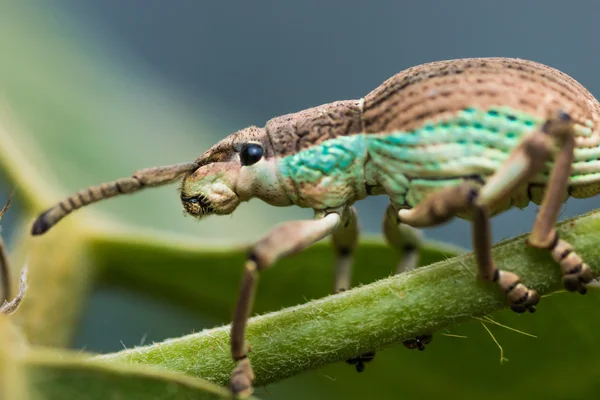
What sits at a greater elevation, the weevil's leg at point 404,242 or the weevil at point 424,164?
the weevil at point 424,164

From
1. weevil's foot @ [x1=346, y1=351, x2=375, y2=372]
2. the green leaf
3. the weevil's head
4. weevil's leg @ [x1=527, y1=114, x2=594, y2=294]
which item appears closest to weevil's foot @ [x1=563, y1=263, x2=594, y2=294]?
weevil's leg @ [x1=527, y1=114, x2=594, y2=294]

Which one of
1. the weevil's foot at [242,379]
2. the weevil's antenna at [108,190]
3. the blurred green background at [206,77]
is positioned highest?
the weevil's antenna at [108,190]

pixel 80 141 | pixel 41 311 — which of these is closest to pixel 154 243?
pixel 41 311

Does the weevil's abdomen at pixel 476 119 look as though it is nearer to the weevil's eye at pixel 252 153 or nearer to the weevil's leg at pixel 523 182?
the weevil's leg at pixel 523 182

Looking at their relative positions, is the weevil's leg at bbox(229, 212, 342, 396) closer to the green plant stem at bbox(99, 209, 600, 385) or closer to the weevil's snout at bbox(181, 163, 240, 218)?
the green plant stem at bbox(99, 209, 600, 385)

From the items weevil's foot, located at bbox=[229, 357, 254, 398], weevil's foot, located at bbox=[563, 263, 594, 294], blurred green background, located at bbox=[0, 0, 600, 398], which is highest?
weevil's foot, located at bbox=[563, 263, 594, 294]

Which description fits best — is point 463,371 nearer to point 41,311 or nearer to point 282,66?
point 41,311

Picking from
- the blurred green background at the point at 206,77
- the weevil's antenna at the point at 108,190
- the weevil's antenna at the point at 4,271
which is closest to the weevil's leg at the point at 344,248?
the blurred green background at the point at 206,77
